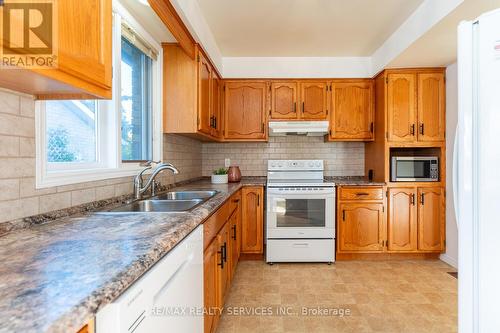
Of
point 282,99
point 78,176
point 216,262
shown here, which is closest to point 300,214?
point 282,99

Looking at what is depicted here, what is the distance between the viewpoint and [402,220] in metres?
3.24

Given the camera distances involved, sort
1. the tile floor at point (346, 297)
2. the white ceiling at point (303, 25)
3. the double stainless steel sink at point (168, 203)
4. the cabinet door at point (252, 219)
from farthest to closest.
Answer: the cabinet door at point (252, 219)
the white ceiling at point (303, 25)
the tile floor at point (346, 297)
the double stainless steel sink at point (168, 203)

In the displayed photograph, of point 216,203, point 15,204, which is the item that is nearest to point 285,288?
point 216,203

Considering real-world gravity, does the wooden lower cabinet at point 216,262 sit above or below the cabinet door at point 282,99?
below

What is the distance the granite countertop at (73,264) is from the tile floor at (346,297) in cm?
126

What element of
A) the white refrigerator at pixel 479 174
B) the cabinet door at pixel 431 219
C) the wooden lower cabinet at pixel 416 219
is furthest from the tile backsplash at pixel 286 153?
the white refrigerator at pixel 479 174

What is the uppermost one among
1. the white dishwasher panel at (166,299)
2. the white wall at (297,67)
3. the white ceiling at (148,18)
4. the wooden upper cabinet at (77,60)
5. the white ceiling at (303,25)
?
the white ceiling at (303,25)

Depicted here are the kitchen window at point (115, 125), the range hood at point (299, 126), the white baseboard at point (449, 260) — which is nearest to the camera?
the kitchen window at point (115, 125)

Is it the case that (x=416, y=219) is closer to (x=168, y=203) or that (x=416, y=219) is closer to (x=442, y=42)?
(x=442, y=42)

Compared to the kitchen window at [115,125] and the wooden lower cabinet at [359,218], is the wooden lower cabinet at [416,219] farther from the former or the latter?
the kitchen window at [115,125]

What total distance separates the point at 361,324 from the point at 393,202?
1.65m

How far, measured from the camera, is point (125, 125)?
7.02ft

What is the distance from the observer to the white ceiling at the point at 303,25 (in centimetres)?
241

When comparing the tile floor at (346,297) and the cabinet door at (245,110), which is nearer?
the tile floor at (346,297)
